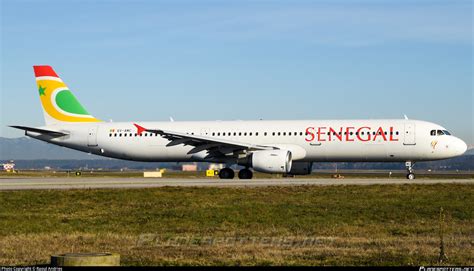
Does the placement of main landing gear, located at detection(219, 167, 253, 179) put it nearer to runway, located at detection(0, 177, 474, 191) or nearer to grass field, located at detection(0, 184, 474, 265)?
runway, located at detection(0, 177, 474, 191)

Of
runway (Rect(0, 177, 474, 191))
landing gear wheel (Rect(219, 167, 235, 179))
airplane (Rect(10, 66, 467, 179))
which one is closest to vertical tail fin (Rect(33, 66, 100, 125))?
airplane (Rect(10, 66, 467, 179))

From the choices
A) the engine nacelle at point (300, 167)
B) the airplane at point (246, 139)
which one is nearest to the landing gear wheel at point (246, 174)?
the airplane at point (246, 139)

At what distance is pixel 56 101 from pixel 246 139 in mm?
15701

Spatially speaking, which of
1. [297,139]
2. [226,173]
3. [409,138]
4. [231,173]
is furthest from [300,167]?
[409,138]

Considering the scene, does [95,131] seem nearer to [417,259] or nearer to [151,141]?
[151,141]

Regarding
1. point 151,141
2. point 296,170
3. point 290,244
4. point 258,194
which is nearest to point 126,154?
point 151,141

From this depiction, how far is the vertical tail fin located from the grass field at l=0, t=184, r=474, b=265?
2484 cm

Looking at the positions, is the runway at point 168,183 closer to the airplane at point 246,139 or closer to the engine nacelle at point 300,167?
the airplane at point 246,139

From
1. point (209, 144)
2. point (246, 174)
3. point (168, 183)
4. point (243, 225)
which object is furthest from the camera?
point (246, 174)

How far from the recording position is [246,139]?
53875 mm

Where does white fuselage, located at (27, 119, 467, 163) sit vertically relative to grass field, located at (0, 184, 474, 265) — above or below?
above

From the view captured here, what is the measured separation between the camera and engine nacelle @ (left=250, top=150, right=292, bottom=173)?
49.1 metres

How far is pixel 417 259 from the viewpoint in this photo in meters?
15.9

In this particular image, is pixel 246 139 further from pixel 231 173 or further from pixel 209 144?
pixel 209 144
